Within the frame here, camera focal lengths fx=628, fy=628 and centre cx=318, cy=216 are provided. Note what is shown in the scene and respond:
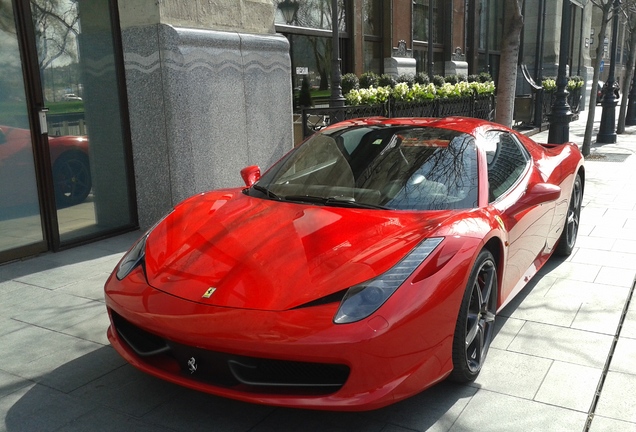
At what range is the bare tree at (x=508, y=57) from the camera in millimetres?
10641

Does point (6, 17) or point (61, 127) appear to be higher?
point (6, 17)

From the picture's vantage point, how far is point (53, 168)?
6.40m

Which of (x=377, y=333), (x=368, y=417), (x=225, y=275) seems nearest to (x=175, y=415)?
(x=225, y=275)

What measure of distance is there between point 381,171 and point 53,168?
12.9 ft

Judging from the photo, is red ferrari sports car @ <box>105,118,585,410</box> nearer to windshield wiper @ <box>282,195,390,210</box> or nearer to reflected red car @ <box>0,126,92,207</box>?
windshield wiper @ <box>282,195,390,210</box>

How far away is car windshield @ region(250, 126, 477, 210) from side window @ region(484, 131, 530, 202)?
172 mm

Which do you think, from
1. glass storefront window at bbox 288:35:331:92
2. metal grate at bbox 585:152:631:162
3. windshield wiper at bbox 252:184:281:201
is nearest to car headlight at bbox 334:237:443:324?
windshield wiper at bbox 252:184:281:201

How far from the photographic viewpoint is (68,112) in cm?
655

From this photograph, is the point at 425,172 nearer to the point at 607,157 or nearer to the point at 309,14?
the point at 309,14

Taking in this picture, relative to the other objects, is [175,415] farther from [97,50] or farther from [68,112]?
[97,50]

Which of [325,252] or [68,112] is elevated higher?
[68,112]

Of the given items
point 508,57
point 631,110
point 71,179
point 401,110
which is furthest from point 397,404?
point 631,110

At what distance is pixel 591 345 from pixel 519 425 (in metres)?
1.22

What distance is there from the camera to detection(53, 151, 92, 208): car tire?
6.50 m
